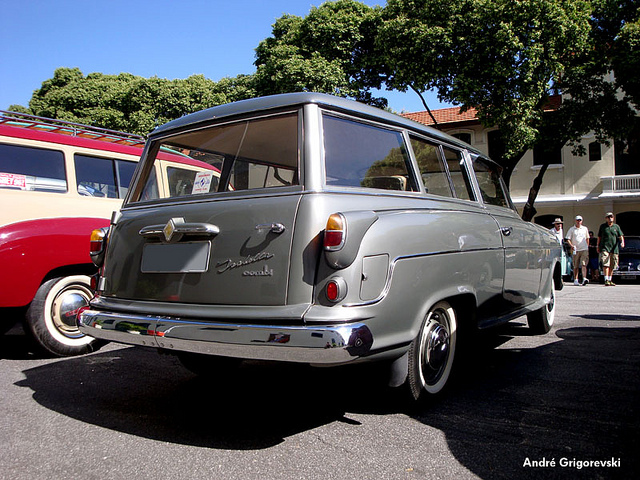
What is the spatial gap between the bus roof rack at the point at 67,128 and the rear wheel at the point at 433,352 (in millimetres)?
4086

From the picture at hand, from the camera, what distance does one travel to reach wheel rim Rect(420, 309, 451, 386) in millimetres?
3225

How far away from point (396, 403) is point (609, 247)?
12.6 metres

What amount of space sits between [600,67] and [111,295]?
1976 centimetres

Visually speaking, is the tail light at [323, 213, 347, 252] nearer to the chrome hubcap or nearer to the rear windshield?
the rear windshield

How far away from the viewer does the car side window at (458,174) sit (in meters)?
4.07

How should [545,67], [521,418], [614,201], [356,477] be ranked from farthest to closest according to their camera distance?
1. [614,201]
2. [545,67]
3. [521,418]
4. [356,477]

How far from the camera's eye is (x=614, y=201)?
971 inches

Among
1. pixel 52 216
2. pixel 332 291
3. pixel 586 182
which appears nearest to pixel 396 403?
pixel 332 291

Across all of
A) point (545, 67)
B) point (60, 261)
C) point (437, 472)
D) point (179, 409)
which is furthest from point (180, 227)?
point (545, 67)

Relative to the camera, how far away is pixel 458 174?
13.7ft

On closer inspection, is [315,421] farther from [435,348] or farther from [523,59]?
[523,59]

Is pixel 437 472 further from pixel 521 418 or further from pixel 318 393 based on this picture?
pixel 318 393

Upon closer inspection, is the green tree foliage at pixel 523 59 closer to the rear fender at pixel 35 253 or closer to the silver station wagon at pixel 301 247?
the silver station wagon at pixel 301 247

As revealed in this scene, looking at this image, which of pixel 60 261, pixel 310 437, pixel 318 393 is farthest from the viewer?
pixel 60 261
